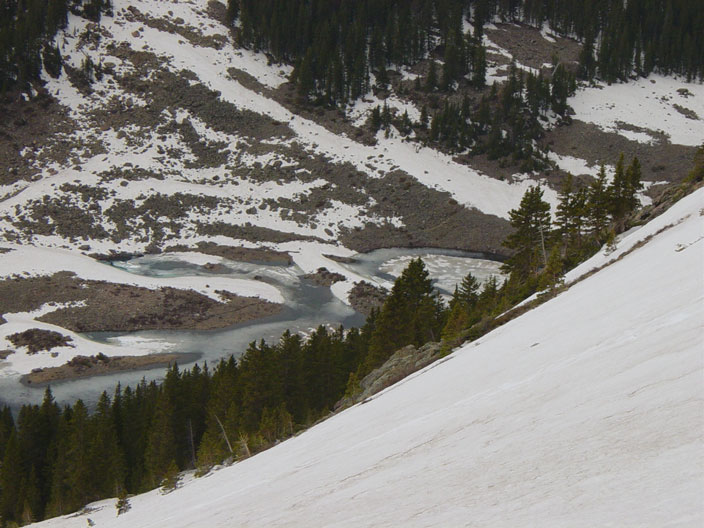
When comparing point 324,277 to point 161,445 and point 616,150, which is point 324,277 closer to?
point 161,445

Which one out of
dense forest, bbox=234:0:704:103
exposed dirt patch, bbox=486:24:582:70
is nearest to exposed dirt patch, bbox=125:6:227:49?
dense forest, bbox=234:0:704:103

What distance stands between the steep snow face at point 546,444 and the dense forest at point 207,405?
17.7 metres

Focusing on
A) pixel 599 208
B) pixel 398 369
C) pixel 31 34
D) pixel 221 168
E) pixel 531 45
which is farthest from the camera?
pixel 531 45

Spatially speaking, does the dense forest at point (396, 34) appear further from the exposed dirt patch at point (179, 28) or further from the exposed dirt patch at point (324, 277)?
the exposed dirt patch at point (324, 277)

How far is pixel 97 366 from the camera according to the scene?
40.0 meters

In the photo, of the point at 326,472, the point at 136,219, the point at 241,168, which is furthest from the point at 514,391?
the point at 241,168

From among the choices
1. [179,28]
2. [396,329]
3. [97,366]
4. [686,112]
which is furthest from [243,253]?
[686,112]

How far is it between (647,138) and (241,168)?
62.6m

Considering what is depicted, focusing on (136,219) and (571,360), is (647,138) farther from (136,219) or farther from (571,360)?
(571,360)

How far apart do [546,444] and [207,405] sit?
33.4m

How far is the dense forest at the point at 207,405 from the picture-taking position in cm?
2948

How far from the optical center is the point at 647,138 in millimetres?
78125

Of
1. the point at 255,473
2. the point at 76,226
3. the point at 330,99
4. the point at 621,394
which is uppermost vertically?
the point at 330,99

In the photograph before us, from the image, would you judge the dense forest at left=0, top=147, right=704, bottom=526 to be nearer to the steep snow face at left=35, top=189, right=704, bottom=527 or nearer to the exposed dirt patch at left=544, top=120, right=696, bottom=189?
the steep snow face at left=35, top=189, right=704, bottom=527
